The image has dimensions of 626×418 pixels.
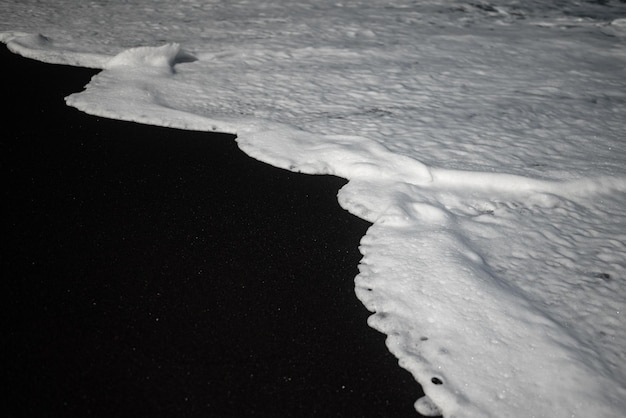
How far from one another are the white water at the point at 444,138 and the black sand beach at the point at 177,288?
111 millimetres

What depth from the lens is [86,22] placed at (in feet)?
11.1

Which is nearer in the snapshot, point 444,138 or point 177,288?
point 177,288

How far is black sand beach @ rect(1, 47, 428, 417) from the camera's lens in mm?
966

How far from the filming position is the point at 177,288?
1.20 meters

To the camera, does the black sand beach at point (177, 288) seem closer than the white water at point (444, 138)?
Yes

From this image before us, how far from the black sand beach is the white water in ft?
0.36

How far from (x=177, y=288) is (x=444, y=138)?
1.34 metres

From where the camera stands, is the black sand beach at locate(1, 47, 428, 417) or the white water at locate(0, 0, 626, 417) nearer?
the black sand beach at locate(1, 47, 428, 417)

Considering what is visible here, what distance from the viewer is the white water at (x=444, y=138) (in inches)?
43.9

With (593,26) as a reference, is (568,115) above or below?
below

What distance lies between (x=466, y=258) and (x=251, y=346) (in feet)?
2.22

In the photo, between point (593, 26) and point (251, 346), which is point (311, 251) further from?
point (593, 26)

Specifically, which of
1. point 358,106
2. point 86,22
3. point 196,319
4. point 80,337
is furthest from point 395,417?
point 86,22

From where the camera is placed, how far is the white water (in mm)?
1115
